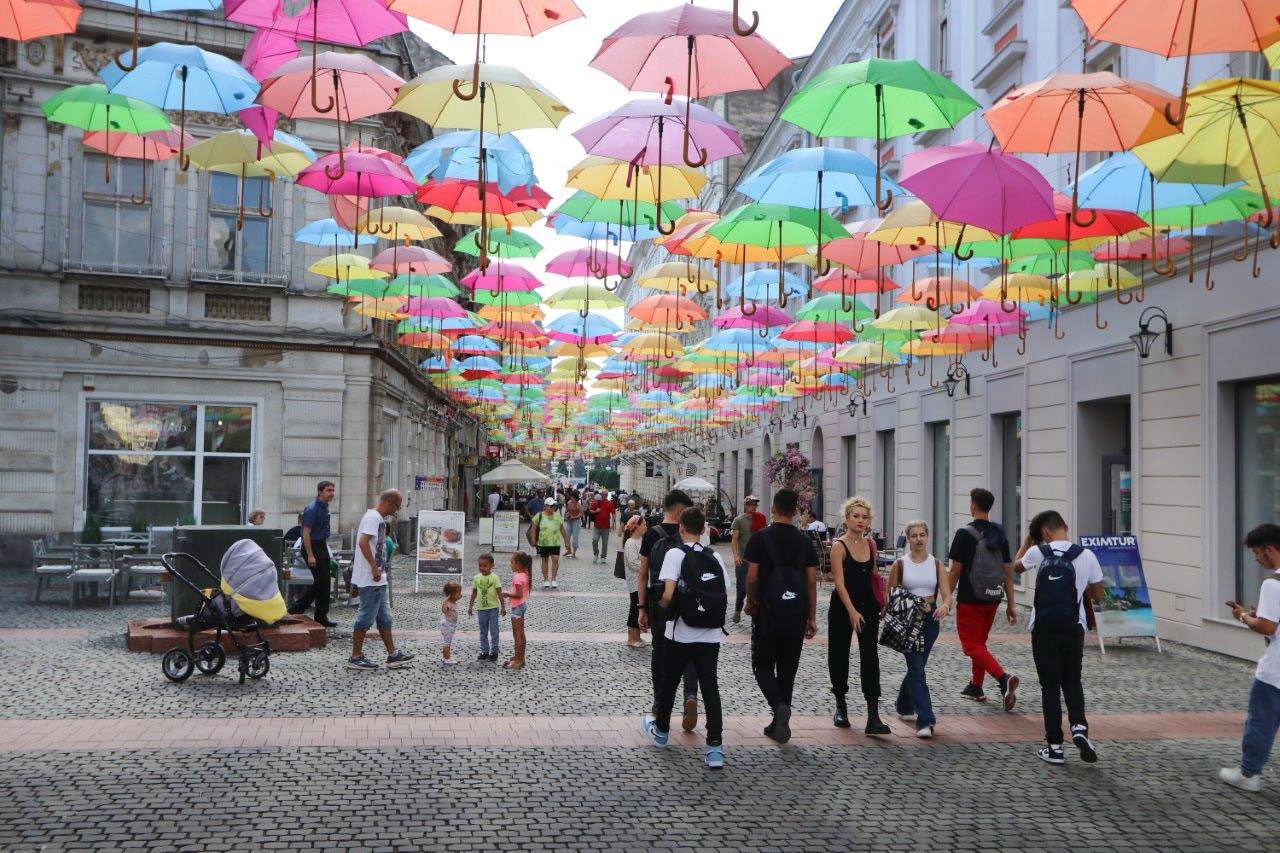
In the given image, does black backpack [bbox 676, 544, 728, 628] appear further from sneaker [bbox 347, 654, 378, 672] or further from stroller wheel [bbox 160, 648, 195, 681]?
stroller wheel [bbox 160, 648, 195, 681]

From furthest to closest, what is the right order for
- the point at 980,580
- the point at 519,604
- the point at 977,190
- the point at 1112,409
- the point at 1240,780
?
1. the point at 1112,409
2. the point at 519,604
3. the point at 980,580
4. the point at 977,190
5. the point at 1240,780

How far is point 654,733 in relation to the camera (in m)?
8.25

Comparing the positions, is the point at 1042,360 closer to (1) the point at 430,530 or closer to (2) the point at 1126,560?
(2) the point at 1126,560

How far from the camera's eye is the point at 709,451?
2371 inches

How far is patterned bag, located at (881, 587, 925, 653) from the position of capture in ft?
28.1

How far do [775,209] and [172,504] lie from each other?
52.8ft

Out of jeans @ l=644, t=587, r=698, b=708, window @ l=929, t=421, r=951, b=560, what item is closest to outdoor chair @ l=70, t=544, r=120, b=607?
jeans @ l=644, t=587, r=698, b=708

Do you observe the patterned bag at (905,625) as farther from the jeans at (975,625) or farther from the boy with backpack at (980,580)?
the jeans at (975,625)

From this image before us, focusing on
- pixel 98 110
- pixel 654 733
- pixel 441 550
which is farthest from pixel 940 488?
pixel 98 110

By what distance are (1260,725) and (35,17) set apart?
8.77m

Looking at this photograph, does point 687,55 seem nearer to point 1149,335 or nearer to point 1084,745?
point 1084,745

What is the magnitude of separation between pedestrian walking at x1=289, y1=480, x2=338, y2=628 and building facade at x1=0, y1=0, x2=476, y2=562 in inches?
367

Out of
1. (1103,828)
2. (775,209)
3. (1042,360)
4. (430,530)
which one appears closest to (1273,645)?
(1103,828)

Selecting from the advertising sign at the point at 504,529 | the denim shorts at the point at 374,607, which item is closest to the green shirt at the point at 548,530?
the advertising sign at the point at 504,529
